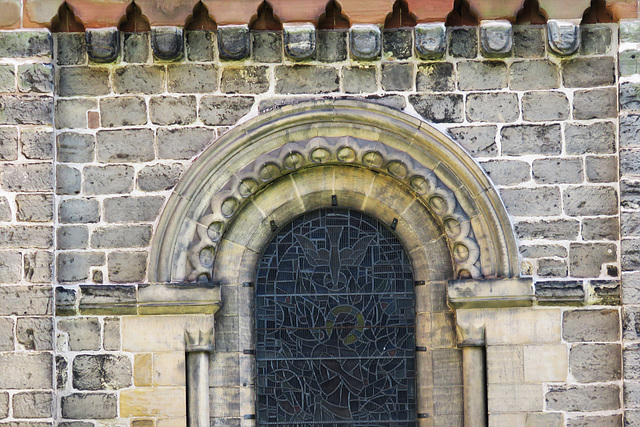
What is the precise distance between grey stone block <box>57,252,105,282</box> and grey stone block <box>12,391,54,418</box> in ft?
2.68

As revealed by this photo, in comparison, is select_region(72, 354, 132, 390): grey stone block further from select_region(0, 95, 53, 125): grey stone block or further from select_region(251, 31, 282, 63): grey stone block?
select_region(251, 31, 282, 63): grey stone block

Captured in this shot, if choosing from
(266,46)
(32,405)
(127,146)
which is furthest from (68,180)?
(266,46)

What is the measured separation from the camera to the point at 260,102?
715 centimetres

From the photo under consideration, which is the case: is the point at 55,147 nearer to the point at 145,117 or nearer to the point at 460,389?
the point at 145,117

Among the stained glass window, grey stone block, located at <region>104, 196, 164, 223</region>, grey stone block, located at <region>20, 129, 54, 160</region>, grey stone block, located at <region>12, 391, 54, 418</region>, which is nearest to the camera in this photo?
grey stone block, located at <region>12, 391, 54, 418</region>

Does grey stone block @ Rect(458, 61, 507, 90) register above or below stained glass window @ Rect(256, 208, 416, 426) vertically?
above

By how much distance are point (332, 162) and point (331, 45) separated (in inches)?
32.9

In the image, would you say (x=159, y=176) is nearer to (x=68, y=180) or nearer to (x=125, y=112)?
(x=125, y=112)

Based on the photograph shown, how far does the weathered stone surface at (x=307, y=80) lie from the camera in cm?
715

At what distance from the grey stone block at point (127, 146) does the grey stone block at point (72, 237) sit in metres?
0.53

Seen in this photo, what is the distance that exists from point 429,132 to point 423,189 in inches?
16.0

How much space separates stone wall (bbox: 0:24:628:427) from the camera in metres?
6.90

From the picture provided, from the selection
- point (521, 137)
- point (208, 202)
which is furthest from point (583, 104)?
point (208, 202)

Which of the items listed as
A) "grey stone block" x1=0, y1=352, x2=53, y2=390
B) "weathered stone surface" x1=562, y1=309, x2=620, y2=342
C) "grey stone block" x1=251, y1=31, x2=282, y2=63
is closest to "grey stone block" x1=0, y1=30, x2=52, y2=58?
"grey stone block" x1=251, y1=31, x2=282, y2=63
